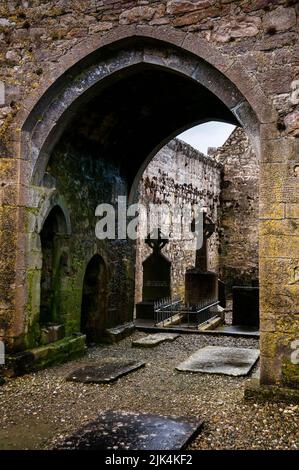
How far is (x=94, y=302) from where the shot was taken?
25.7 feet

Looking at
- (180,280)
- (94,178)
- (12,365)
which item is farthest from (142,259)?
(12,365)

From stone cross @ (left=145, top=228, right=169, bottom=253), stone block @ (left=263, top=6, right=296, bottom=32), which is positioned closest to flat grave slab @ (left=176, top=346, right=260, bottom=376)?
stone cross @ (left=145, top=228, right=169, bottom=253)

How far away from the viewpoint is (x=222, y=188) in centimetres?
1845

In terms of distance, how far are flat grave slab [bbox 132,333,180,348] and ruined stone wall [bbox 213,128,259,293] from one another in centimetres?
976

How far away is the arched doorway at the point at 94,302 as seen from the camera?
780 centimetres

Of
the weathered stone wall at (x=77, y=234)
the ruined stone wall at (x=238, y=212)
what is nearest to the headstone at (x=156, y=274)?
the weathered stone wall at (x=77, y=234)

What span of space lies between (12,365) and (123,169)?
4.17 metres

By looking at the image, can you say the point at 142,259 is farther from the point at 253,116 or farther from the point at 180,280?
the point at 253,116

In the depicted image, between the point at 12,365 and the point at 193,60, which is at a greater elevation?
the point at 193,60

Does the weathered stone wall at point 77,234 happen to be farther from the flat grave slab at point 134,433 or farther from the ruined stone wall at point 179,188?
the ruined stone wall at point 179,188

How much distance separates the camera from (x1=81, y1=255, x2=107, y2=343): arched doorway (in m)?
7.80

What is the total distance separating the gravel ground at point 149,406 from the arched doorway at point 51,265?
83cm

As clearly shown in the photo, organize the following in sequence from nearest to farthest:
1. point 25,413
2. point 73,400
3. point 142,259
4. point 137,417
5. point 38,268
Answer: point 137,417, point 25,413, point 73,400, point 38,268, point 142,259

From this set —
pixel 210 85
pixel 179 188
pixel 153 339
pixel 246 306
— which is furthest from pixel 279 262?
pixel 179 188
